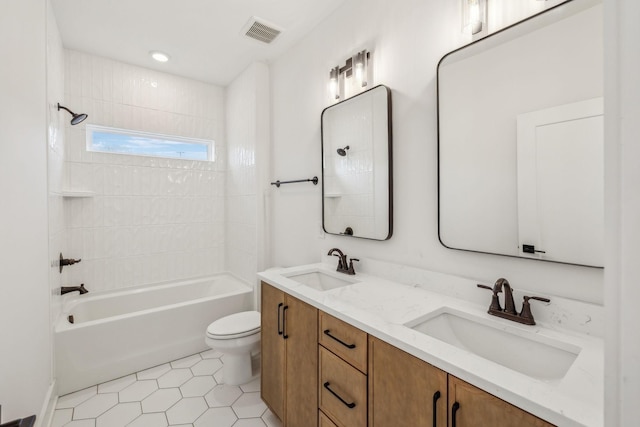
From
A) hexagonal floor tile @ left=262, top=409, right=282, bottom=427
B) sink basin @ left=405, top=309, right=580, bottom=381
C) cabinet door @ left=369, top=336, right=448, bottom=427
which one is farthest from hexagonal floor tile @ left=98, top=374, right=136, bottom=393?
sink basin @ left=405, top=309, right=580, bottom=381

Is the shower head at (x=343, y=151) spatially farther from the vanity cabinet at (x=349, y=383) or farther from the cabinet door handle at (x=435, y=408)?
the cabinet door handle at (x=435, y=408)

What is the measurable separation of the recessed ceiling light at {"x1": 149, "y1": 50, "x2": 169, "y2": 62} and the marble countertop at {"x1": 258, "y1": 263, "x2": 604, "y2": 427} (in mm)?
2344

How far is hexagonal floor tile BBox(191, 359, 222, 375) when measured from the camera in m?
2.22

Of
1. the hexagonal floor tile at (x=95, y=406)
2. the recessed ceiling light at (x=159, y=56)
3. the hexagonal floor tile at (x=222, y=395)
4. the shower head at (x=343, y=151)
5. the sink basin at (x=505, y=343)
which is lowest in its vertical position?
the hexagonal floor tile at (x=222, y=395)

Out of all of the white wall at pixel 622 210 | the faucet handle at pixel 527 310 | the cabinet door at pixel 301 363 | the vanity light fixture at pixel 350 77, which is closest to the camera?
the white wall at pixel 622 210

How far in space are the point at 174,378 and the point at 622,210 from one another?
2.65m

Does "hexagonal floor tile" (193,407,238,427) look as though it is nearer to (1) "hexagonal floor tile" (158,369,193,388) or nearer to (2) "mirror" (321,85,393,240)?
(1) "hexagonal floor tile" (158,369,193,388)

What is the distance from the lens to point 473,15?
48.5 inches

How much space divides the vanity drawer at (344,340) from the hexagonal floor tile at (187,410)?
44.5 inches

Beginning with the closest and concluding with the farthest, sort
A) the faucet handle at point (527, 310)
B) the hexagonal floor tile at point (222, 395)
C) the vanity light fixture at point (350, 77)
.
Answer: the faucet handle at point (527, 310), the vanity light fixture at point (350, 77), the hexagonal floor tile at point (222, 395)

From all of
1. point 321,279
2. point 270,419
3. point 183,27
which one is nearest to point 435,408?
point 321,279

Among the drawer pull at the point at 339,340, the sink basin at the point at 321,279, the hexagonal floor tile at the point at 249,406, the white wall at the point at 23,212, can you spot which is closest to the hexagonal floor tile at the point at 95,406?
the white wall at the point at 23,212

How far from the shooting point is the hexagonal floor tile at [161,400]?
5.94 feet

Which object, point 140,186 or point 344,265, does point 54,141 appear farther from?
point 344,265
